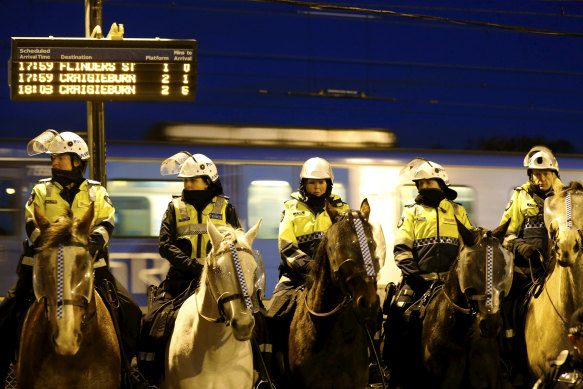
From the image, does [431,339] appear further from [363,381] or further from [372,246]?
[372,246]

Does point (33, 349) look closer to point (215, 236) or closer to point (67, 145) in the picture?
point (215, 236)

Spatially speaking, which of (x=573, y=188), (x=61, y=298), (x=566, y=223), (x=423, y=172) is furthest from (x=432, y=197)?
(x=61, y=298)

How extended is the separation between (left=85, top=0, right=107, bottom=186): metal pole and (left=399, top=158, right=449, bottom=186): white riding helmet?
326cm

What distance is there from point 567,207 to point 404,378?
2.26 meters

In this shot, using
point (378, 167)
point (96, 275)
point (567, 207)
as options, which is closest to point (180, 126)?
point (378, 167)

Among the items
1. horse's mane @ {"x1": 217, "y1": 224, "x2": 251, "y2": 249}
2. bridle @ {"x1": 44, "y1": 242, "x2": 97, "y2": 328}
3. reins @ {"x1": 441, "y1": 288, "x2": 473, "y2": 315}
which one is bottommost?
reins @ {"x1": 441, "y1": 288, "x2": 473, "y2": 315}

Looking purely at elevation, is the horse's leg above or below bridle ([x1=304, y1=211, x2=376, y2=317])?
below

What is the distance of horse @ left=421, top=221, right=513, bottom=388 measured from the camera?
294 inches

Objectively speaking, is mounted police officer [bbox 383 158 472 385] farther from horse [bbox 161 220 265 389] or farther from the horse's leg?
the horse's leg

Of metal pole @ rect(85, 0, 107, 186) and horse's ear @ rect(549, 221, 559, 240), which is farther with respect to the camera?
metal pole @ rect(85, 0, 107, 186)

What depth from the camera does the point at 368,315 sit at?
671cm

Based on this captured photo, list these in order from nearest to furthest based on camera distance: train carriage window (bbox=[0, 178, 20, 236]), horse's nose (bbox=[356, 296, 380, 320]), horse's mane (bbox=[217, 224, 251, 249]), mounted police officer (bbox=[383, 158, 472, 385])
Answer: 1. horse's mane (bbox=[217, 224, 251, 249])
2. horse's nose (bbox=[356, 296, 380, 320])
3. mounted police officer (bbox=[383, 158, 472, 385])
4. train carriage window (bbox=[0, 178, 20, 236])

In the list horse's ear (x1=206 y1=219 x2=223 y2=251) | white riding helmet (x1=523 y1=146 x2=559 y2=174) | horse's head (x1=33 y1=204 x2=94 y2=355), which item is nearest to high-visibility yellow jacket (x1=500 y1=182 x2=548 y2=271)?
white riding helmet (x1=523 y1=146 x2=559 y2=174)

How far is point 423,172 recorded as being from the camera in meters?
9.25
